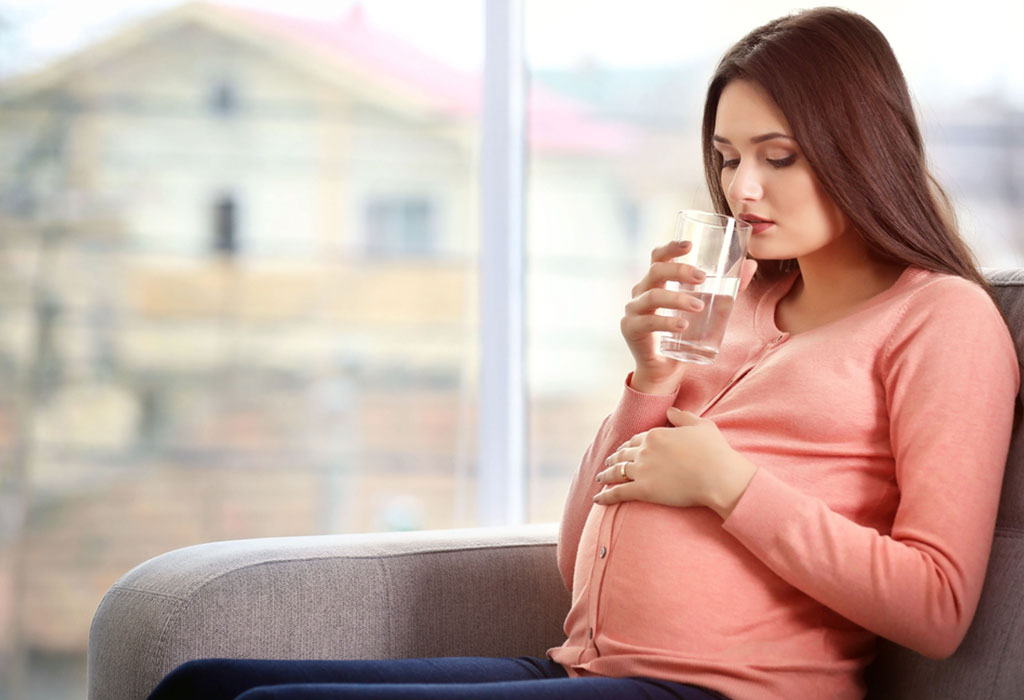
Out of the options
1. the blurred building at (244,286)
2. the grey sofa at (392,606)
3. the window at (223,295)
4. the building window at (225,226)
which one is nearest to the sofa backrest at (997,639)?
the grey sofa at (392,606)

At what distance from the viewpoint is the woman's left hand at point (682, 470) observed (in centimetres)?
121

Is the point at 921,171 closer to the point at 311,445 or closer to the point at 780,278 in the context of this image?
the point at 780,278

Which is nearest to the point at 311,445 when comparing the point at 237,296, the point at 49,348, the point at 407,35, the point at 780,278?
the point at 237,296

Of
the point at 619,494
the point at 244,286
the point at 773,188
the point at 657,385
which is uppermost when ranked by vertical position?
the point at 773,188

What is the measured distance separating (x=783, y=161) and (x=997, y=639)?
59 centimetres

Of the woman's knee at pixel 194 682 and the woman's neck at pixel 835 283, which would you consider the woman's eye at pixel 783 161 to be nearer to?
the woman's neck at pixel 835 283

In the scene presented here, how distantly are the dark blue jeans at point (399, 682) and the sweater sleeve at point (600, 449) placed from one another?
0.16 metres

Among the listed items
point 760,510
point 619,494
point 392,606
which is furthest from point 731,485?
point 392,606

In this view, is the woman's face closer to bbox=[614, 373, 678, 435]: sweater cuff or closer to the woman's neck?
the woman's neck

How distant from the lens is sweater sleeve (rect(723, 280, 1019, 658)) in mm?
1141

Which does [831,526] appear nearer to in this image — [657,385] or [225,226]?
[657,385]

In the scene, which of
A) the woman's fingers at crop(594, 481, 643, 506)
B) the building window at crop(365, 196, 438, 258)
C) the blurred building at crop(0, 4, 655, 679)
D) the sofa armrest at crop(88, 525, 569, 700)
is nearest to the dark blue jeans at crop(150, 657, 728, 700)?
the sofa armrest at crop(88, 525, 569, 700)

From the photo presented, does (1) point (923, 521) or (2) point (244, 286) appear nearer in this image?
(1) point (923, 521)

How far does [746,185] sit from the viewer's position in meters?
1.34
